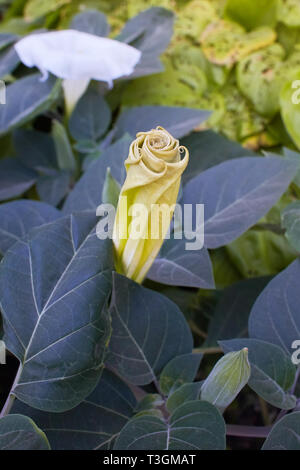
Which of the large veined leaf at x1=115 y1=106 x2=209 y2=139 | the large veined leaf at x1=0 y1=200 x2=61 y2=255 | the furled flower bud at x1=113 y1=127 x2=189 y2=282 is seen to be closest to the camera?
the furled flower bud at x1=113 y1=127 x2=189 y2=282

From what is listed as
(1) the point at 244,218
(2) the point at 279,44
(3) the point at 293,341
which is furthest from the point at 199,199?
(2) the point at 279,44

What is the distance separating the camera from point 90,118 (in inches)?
23.0

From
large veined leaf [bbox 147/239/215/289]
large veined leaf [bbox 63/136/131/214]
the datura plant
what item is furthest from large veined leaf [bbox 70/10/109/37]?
large veined leaf [bbox 147/239/215/289]

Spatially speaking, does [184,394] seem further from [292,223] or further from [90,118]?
[90,118]

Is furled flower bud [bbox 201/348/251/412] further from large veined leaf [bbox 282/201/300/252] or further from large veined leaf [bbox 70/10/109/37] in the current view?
large veined leaf [bbox 70/10/109/37]

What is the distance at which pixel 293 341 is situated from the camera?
1.23 ft

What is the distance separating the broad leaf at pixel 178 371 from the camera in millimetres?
372

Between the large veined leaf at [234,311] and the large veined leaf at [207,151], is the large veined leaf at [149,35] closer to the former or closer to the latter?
the large veined leaf at [207,151]

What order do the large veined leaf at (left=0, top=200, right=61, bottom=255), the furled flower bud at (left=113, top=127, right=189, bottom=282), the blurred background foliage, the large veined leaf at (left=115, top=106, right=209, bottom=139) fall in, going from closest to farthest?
the furled flower bud at (left=113, top=127, right=189, bottom=282) < the large veined leaf at (left=0, top=200, right=61, bottom=255) < the large veined leaf at (left=115, top=106, right=209, bottom=139) < the blurred background foliage

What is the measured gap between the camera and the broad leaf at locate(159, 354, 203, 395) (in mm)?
372

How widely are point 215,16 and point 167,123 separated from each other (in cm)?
25

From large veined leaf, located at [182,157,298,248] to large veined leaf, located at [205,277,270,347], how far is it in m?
0.09

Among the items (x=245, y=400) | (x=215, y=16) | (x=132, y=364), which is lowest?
(x=245, y=400)

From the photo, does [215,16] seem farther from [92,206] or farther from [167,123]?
[92,206]
